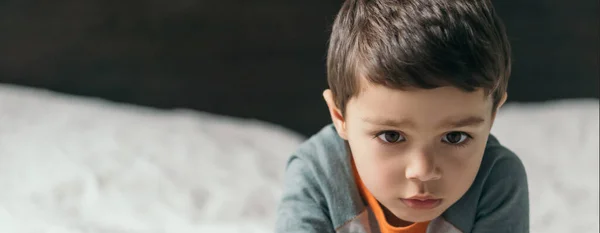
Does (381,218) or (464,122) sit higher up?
(464,122)

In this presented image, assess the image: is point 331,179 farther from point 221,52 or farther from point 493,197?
point 221,52

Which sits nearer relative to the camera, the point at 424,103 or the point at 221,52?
the point at 424,103

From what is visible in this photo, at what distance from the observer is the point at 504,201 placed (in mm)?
1121

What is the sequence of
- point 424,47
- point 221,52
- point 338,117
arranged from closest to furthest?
point 424,47 < point 338,117 < point 221,52

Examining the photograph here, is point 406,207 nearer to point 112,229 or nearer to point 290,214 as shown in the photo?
point 290,214

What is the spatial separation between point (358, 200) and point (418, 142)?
0.23 m

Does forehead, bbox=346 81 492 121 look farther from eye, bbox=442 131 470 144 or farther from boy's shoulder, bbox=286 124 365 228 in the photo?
boy's shoulder, bbox=286 124 365 228

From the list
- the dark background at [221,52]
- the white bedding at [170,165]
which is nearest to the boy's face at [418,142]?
the white bedding at [170,165]

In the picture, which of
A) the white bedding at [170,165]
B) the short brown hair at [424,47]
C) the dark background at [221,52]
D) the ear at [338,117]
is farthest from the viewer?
the dark background at [221,52]

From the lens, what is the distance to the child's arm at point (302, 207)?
3.73 ft

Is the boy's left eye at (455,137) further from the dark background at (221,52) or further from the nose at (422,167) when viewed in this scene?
the dark background at (221,52)

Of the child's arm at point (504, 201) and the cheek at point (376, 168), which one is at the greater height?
the cheek at point (376, 168)

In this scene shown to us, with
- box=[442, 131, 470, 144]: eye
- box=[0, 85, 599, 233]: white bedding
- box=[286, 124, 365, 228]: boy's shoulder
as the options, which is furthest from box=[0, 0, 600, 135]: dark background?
box=[442, 131, 470, 144]: eye

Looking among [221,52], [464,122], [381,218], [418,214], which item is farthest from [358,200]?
[221,52]
